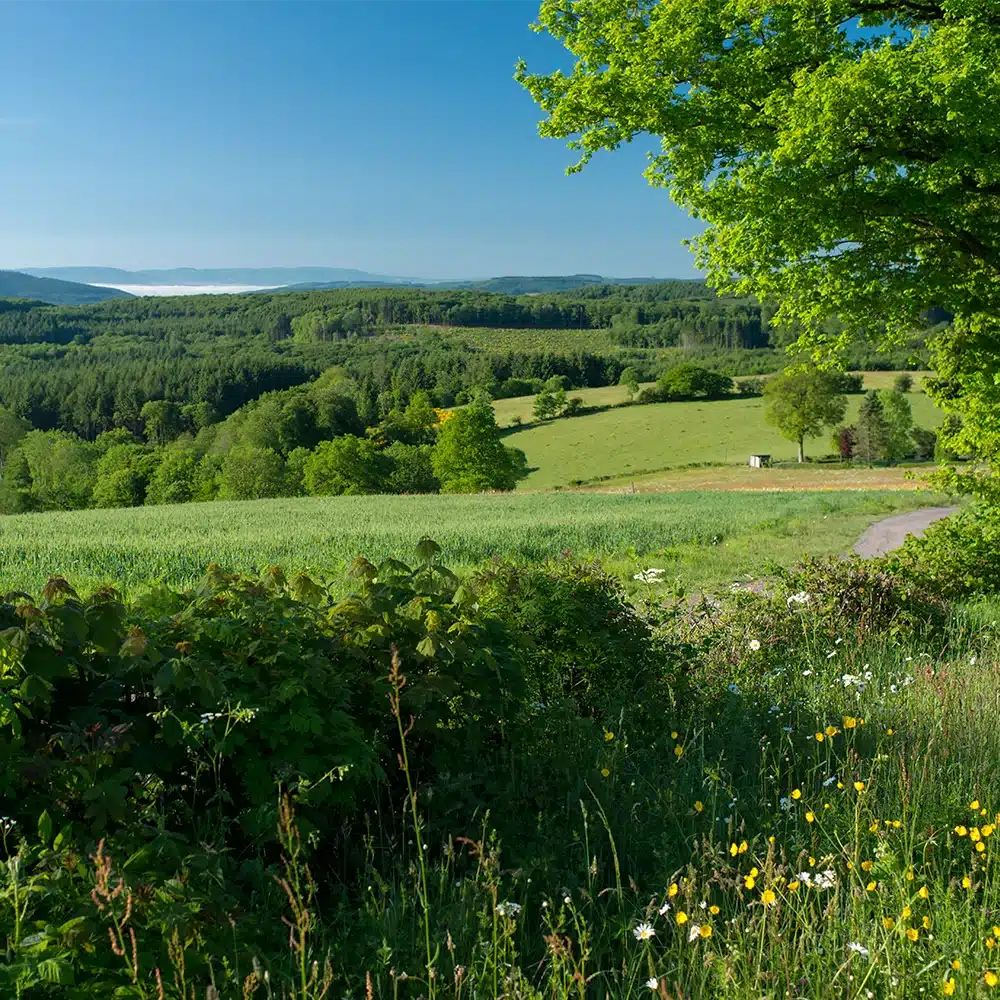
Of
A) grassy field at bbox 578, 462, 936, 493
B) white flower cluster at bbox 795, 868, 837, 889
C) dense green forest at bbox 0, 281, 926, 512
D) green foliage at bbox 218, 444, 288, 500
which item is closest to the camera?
white flower cluster at bbox 795, 868, 837, 889

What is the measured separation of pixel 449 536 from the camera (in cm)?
2280

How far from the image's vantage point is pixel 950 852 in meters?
3.37

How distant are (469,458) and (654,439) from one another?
2477 centimetres

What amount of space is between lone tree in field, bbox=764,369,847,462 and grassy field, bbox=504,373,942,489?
13.9 ft

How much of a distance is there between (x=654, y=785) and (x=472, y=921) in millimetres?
1349

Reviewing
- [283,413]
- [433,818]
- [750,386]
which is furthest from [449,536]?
[750,386]

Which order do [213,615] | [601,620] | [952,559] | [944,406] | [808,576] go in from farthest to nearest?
[944,406]
[952,559]
[808,576]
[601,620]
[213,615]

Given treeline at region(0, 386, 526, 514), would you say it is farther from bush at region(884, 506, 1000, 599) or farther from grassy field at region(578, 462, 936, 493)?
bush at region(884, 506, 1000, 599)

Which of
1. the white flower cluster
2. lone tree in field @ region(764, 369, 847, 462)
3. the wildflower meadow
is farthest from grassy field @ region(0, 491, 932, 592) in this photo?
lone tree in field @ region(764, 369, 847, 462)

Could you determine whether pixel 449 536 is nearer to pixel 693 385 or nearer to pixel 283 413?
pixel 283 413

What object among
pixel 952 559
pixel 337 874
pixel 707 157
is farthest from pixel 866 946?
pixel 707 157

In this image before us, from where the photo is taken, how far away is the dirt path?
20203 mm

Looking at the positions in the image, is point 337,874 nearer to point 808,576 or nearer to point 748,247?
point 808,576

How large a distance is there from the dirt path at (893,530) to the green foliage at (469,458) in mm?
44141
